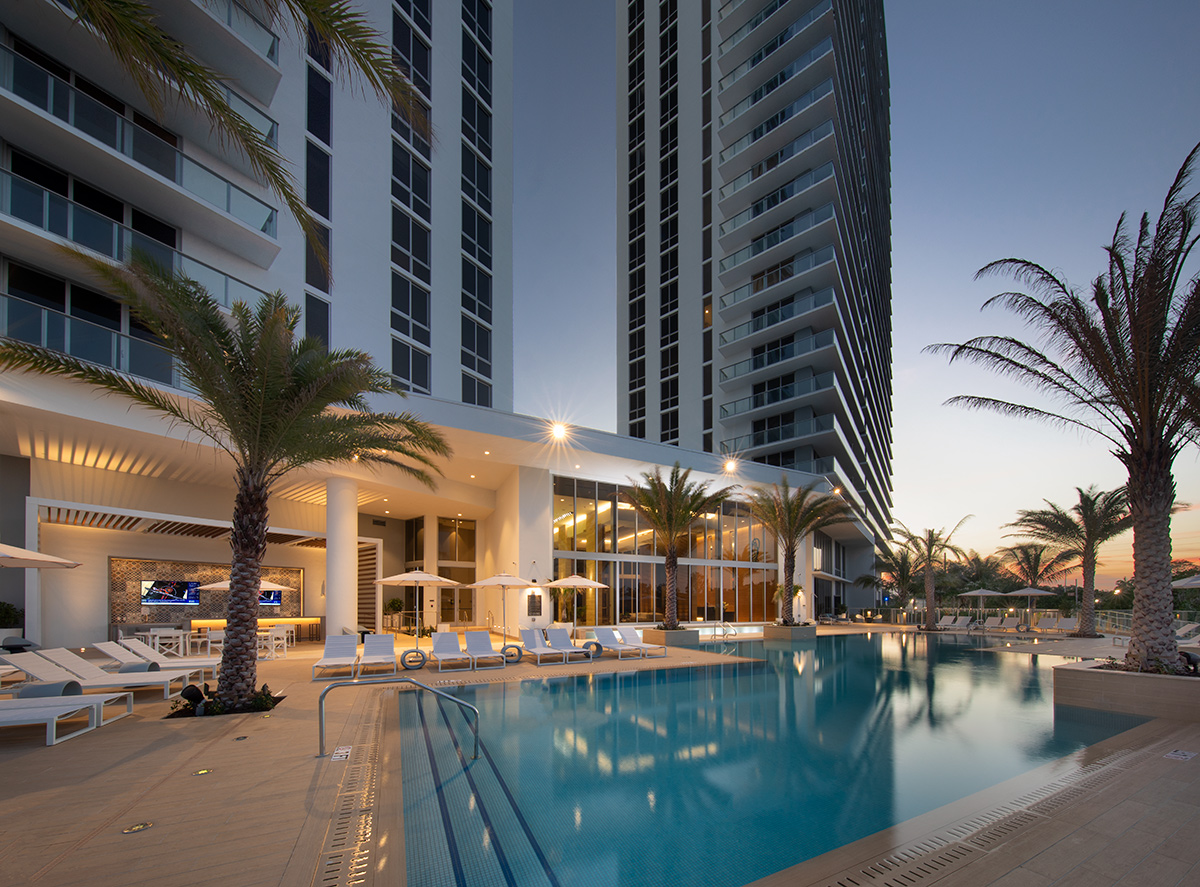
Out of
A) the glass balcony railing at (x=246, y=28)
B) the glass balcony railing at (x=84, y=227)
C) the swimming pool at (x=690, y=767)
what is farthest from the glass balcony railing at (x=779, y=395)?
the glass balcony railing at (x=84, y=227)

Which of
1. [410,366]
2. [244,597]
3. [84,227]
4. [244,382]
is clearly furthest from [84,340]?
[410,366]

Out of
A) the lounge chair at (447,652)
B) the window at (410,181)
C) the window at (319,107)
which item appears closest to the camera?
the lounge chair at (447,652)

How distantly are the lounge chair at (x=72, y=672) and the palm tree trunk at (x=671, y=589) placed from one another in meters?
14.2

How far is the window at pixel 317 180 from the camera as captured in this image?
19.8 m

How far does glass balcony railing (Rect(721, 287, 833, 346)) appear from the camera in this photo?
34.2 meters

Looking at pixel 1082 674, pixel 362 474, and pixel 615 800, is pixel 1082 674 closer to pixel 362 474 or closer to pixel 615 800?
pixel 615 800

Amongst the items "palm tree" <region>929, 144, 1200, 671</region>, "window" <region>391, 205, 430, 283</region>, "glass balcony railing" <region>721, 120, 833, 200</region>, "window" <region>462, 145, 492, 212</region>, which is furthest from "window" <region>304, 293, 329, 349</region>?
"glass balcony railing" <region>721, 120, 833, 200</region>

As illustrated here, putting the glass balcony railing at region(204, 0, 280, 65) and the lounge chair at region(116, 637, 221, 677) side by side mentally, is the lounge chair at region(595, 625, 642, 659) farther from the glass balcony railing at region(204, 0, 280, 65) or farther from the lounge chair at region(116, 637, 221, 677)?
the glass balcony railing at region(204, 0, 280, 65)

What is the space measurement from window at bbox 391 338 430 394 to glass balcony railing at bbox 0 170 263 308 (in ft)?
26.1

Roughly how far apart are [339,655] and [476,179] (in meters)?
23.6

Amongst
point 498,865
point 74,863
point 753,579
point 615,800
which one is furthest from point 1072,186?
point 74,863

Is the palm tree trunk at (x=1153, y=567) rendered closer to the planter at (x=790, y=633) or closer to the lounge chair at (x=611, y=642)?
the lounge chair at (x=611, y=642)

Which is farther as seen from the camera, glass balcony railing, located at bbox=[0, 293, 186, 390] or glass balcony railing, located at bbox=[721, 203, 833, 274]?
glass balcony railing, located at bbox=[721, 203, 833, 274]

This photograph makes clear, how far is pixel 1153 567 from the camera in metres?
10.0
